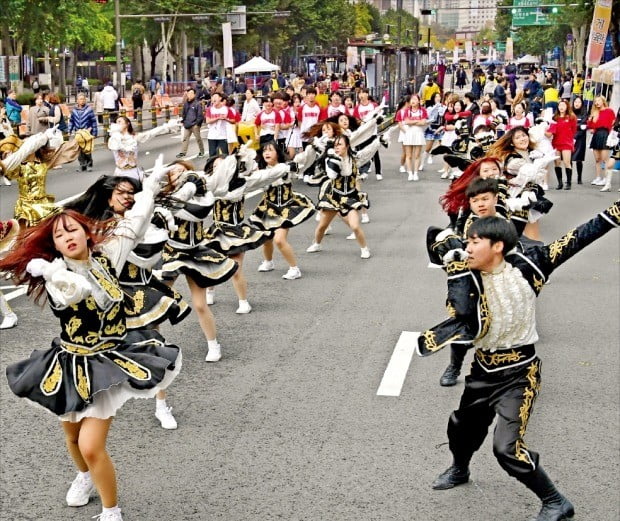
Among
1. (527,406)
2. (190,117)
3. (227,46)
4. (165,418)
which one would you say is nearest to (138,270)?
(165,418)

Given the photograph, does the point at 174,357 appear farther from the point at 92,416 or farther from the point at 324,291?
the point at 324,291

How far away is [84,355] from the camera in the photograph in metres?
5.39

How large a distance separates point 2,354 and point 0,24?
31.6m

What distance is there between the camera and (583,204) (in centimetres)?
1805

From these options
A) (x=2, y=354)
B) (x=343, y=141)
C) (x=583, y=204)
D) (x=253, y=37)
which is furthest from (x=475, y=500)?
(x=253, y=37)

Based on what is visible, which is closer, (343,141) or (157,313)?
(157,313)

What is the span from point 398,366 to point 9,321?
4025 millimetres

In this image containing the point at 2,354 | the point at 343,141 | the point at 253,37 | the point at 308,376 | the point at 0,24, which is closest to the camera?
→ the point at 308,376

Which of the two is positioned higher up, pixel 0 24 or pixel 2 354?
pixel 0 24

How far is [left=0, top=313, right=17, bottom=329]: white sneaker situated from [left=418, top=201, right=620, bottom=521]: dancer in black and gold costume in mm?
5649

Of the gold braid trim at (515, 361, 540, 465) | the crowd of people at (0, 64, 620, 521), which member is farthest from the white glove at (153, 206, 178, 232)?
the gold braid trim at (515, 361, 540, 465)

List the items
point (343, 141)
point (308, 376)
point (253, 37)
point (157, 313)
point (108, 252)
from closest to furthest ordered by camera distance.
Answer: point (108, 252)
point (157, 313)
point (308, 376)
point (343, 141)
point (253, 37)

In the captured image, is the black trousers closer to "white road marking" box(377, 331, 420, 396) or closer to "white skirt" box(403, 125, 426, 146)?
"white road marking" box(377, 331, 420, 396)

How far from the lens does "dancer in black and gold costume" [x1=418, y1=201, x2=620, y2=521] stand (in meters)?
5.34
